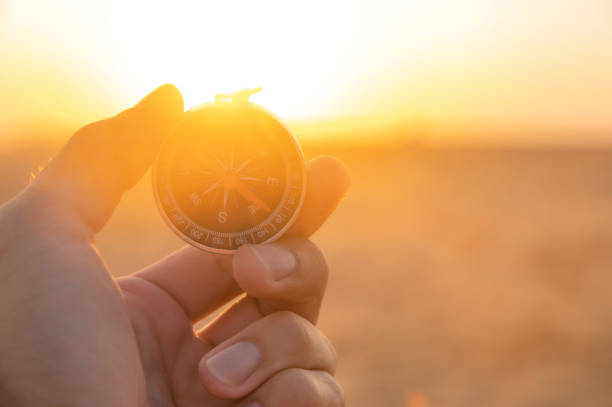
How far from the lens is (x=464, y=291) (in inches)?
325

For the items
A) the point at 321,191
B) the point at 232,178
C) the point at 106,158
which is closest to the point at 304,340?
the point at 321,191

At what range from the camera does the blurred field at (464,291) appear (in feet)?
18.9

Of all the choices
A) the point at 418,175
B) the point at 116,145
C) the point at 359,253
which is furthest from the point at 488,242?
the point at 418,175

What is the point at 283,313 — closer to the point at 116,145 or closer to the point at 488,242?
the point at 116,145

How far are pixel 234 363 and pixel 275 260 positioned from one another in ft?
1.63

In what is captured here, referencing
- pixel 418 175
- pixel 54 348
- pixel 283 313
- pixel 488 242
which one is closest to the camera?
pixel 54 348

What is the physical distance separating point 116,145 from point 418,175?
69.8 feet

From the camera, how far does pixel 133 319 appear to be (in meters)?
2.71

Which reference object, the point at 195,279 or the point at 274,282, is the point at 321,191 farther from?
the point at 195,279

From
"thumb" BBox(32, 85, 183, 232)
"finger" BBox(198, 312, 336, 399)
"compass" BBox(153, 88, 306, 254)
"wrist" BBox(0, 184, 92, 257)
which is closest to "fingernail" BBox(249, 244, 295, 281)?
"compass" BBox(153, 88, 306, 254)

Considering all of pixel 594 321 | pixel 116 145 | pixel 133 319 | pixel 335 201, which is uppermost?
pixel 116 145

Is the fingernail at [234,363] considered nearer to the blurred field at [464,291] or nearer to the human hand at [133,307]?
the human hand at [133,307]

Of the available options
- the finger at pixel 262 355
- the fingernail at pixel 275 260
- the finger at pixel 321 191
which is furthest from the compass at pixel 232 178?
the finger at pixel 262 355

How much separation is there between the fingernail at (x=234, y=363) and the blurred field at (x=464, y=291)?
1.38 metres
